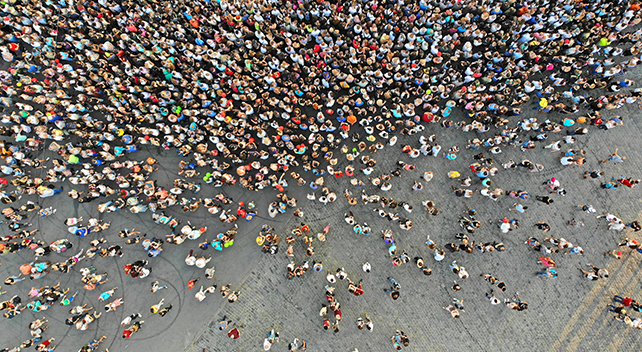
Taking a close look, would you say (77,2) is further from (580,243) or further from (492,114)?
(580,243)

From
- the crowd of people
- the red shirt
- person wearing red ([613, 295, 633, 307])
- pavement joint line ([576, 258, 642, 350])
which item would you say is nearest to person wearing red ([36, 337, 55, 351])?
the crowd of people

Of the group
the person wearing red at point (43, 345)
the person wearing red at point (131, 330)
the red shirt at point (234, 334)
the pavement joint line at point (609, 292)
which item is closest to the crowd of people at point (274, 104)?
the person wearing red at point (131, 330)

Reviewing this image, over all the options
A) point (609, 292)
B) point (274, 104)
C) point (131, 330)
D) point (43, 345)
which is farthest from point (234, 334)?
point (609, 292)

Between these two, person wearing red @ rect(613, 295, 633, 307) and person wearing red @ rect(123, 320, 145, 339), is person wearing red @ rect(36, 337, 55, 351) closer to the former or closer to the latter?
person wearing red @ rect(123, 320, 145, 339)

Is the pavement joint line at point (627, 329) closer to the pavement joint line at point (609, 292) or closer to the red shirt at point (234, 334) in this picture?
the pavement joint line at point (609, 292)

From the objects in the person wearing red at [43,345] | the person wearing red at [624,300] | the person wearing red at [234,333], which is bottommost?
the person wearing red at [43,345]

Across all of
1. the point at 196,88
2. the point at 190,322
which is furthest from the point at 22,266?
the point at 196,88

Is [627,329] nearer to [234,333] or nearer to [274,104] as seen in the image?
[234,333]

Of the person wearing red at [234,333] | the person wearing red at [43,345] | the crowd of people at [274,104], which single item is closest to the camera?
the person wearing red at [43,345]
